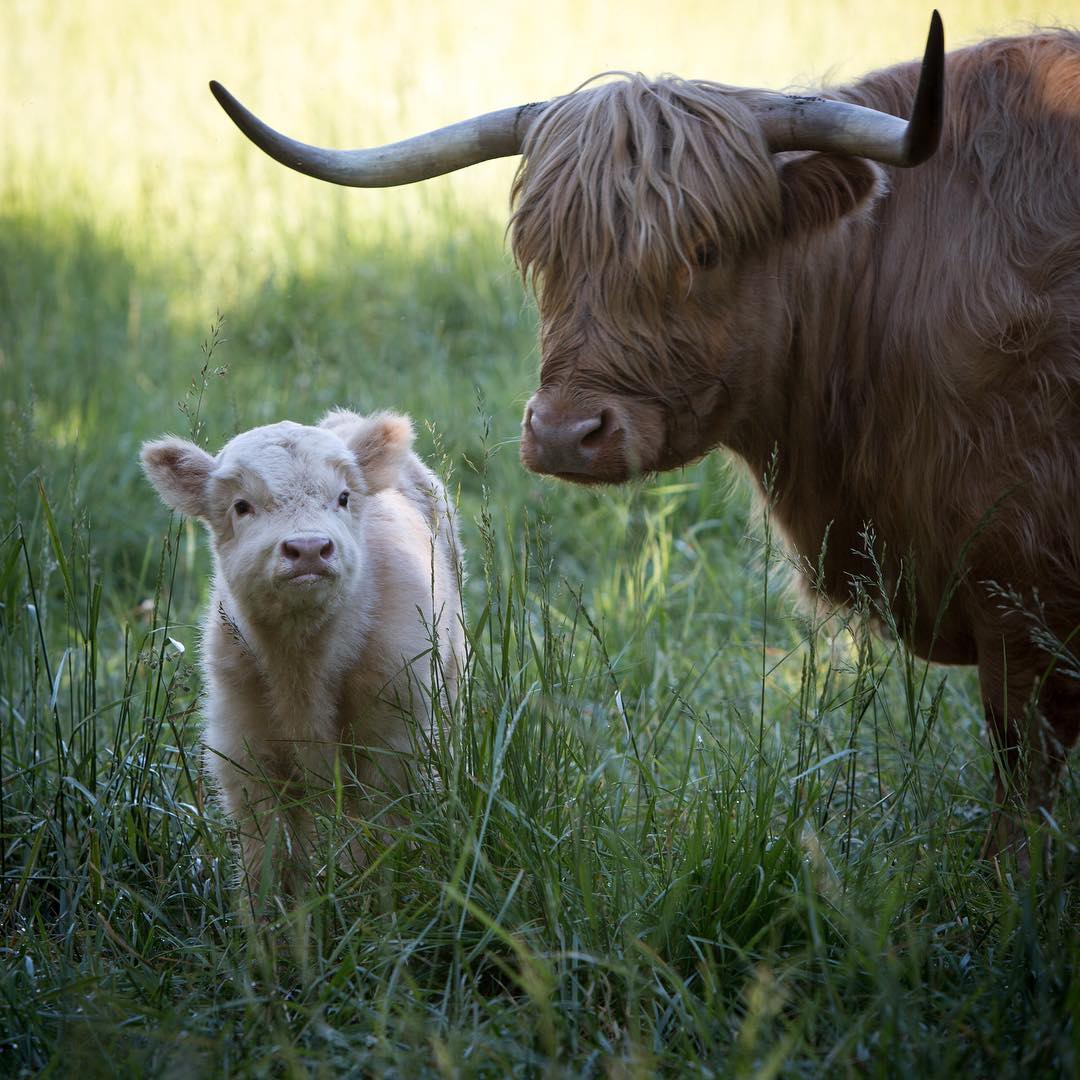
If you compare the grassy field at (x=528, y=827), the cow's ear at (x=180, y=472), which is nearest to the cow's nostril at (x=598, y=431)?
the grassy field at (x=528, y=827)

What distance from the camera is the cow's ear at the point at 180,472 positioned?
339 centimetres

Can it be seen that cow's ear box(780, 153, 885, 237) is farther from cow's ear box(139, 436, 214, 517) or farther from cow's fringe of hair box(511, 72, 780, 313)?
cow's ear box(139, 436, 214, 517)

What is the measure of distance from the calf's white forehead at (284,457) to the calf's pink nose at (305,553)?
0.24m

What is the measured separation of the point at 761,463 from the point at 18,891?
2209 millimetres

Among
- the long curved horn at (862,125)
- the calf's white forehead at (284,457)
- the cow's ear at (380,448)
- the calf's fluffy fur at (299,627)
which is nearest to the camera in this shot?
the long curved horn at (862,125)

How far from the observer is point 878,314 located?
329 cm

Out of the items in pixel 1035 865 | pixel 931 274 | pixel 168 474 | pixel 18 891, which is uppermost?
pixel 931 274

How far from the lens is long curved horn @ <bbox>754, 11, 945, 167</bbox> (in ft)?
8.85

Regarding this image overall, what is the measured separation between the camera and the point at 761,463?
360 centimetres

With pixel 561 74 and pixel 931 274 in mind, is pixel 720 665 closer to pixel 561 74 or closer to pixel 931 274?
pixel 931 274

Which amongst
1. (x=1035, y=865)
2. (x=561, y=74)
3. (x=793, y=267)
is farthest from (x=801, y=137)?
(x=561, y=74)

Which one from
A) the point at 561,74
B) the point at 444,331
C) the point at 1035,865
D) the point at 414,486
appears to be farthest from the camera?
the point at 561,74

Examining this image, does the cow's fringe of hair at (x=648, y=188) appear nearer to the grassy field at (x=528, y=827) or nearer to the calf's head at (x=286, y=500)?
the grassy field at (x=528, y=827)

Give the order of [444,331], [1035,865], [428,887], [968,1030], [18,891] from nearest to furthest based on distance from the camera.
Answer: [968,1030], [1035,865], [428,887], [18,891], [444,331]
